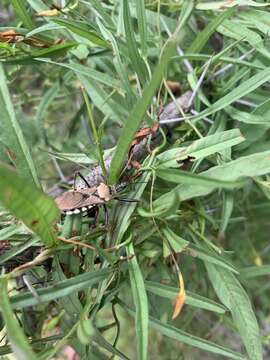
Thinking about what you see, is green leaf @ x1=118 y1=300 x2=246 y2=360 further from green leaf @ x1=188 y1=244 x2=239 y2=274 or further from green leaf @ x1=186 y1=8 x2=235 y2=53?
green leaf @ x1=186 y1=8 x2=235 y2=53

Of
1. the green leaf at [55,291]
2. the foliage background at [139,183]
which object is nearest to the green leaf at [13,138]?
the foliage background at [139,183]

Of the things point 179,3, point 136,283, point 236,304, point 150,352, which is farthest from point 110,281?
point 150,352

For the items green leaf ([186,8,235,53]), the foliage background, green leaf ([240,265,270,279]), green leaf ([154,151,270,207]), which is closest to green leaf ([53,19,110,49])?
the foliage background

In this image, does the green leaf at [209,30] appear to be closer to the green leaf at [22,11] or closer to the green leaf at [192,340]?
the green leaf at [22,11]

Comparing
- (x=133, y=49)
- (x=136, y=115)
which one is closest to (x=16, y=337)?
(x=136, y=115)

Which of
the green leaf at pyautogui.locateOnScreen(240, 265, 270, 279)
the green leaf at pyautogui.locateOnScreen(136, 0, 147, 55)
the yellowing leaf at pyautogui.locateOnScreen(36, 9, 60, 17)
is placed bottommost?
the green leaf at pyautogui.locateOnScreen(240, 265, 270, 279)

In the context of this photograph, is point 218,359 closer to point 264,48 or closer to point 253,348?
point 253,348
